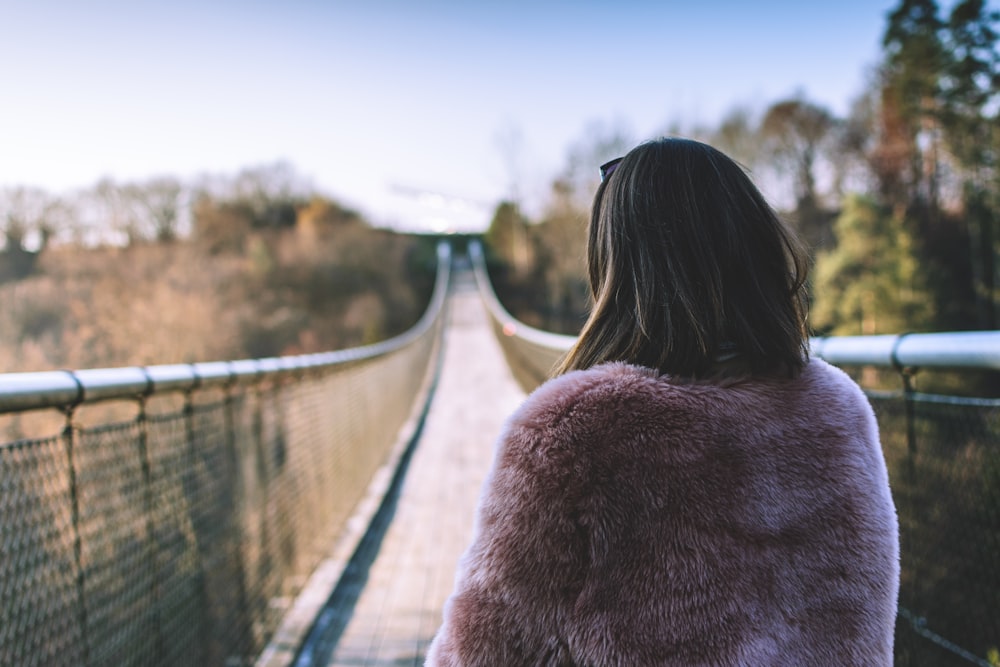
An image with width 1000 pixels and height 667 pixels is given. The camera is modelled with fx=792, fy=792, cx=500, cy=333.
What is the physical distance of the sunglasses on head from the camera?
1251 millimetres

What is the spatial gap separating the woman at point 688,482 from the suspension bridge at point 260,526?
0.54 m

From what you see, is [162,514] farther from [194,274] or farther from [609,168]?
[194,274]

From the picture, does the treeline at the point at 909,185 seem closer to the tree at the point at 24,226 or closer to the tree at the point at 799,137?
the tree at the point at 799,137

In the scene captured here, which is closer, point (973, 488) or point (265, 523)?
point (973, 488)

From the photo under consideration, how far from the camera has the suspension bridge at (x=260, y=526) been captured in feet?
5.58

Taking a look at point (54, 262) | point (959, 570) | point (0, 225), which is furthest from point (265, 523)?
point (54, 262)

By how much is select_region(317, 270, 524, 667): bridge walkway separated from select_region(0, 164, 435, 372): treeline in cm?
579

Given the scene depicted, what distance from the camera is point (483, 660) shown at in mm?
1018

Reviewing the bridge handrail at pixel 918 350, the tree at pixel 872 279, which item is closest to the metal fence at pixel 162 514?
the bridge handrail at pixel 918 350

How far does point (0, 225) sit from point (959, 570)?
15.0 m

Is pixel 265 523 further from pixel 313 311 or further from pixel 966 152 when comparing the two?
pixel 313 311

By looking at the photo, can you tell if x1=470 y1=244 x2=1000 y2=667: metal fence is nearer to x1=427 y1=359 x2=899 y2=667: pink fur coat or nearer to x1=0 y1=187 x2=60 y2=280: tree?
x1=427 y1=359 x2=899 y2=667: pink fur coat

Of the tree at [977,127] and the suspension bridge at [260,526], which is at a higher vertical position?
Answer: the tree at [977,127]

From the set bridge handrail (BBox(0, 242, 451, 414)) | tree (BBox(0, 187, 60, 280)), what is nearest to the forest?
tree (BBox(0, 187, 60, 280))
